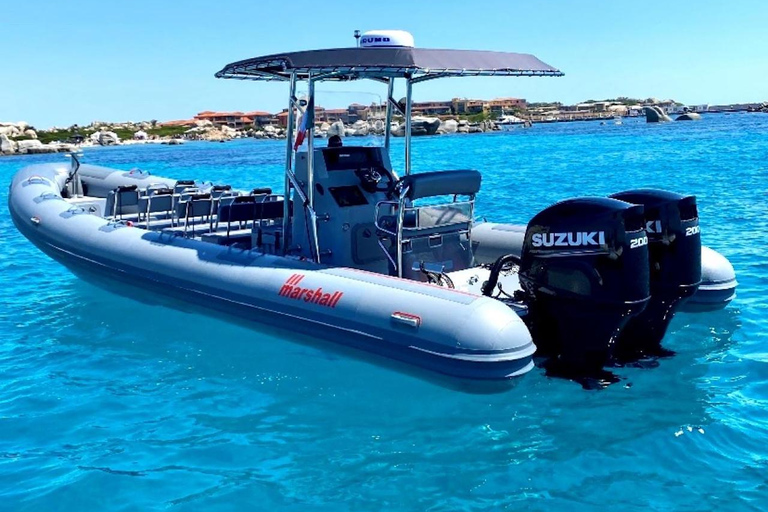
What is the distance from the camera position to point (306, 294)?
20.3 feet

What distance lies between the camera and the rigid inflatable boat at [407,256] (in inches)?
201

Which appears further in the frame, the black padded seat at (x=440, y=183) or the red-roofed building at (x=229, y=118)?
the red-roofed building at (x=229, y=118)

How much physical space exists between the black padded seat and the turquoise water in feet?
4.88

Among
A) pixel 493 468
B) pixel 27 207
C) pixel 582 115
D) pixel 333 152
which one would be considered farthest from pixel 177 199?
pixel 582 115

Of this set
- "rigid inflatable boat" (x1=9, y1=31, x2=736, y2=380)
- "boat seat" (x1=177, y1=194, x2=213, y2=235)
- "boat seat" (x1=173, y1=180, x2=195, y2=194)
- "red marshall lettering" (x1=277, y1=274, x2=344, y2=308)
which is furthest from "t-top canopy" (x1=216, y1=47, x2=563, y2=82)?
"boat seat" (x1=173, y1=180, x2=195, y2=194)

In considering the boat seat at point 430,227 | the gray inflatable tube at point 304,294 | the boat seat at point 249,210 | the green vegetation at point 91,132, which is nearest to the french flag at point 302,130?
the boat seat at point 430,227

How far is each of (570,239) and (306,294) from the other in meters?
2.24

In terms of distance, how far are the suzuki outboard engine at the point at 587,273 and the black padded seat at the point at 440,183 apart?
3.59 feet

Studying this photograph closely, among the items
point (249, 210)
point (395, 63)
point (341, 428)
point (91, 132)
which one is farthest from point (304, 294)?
point (91, 132)

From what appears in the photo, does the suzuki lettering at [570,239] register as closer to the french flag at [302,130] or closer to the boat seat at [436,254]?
the boat seat at [436,254]

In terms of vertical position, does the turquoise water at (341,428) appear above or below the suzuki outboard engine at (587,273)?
below

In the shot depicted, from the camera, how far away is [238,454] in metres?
5.04

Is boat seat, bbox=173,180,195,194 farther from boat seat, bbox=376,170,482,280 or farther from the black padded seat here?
the black padded seat

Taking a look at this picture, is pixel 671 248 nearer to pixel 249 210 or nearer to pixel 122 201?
pixel 249 210
